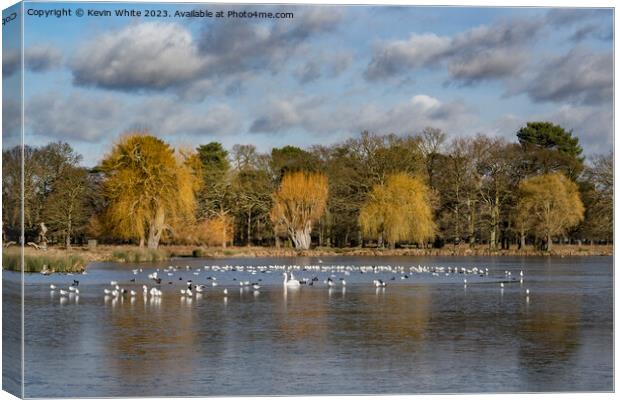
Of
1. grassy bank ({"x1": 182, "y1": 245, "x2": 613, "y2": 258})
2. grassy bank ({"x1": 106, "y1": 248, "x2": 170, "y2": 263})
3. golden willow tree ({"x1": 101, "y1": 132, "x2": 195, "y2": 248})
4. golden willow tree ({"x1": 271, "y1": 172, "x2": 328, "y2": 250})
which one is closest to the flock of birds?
grassy bank ({"x1": 106, "y1": 248, "x2": 170, "y2": 263})

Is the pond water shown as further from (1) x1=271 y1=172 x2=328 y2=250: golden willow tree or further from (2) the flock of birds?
(1) x1=271 y1=172 x2=328 y2=250: golden willow tree

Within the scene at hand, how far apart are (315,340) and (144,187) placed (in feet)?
90.4

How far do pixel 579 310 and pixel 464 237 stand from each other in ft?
113

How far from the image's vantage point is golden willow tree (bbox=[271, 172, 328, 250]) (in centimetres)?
5291

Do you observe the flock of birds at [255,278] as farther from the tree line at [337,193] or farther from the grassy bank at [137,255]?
the grassy bank at [137,255]

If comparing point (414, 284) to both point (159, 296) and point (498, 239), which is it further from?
point (498, 239)

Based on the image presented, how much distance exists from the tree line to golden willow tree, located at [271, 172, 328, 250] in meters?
0.06

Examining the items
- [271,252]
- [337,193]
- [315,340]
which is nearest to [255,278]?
[315,340]

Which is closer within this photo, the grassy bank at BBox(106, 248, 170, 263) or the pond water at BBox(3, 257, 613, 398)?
the pond water at BBox(3, 257, 613, 398)

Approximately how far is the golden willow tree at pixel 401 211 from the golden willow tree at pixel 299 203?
2913mm

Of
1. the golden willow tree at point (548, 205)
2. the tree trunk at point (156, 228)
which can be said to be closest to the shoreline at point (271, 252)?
the tree trunk at point (156, 228)

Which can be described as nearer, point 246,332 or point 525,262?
point 246,332

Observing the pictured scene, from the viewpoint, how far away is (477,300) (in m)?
21.6

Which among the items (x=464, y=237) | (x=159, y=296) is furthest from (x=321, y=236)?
(x=159, y=296)
